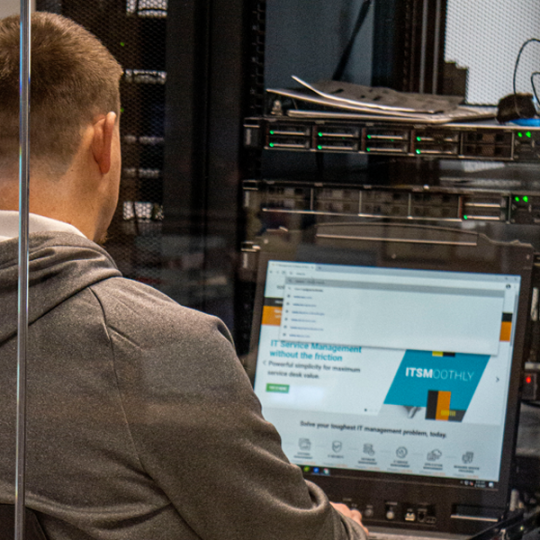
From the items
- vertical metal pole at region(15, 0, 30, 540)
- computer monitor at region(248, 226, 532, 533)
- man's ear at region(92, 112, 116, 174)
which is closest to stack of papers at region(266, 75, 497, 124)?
computer monitor at region(248, 226, 532, 533)

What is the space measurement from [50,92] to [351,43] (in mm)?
486

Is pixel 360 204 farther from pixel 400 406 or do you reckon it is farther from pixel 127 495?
pixel 127 495

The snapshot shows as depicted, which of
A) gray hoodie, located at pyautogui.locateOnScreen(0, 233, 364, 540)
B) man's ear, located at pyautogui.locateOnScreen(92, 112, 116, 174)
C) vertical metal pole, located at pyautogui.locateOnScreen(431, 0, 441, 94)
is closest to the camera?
gray hoodie, located at pyautogui.locateOnScreen(0, 233, 364, 540)

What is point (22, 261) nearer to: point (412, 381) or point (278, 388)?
point (278, 388)

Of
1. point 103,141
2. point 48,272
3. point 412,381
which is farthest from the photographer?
point 412,381

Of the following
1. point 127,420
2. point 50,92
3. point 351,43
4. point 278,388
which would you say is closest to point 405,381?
point 278,388

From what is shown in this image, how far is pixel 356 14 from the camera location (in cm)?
101

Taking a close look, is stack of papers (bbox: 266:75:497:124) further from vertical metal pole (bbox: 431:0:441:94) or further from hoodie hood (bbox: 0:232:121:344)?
hoodie hood (bbox: 0:232:121:344)

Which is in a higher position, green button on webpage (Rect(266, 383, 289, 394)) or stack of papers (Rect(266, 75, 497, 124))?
stack of papers (Rect(266, 75, 497, 124))

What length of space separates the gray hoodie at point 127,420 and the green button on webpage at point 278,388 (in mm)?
229

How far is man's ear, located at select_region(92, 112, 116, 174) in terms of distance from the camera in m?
0.87

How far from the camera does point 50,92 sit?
2.68ft

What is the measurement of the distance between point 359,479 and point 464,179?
0.50 meters

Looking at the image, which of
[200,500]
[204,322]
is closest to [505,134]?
[204,322]
